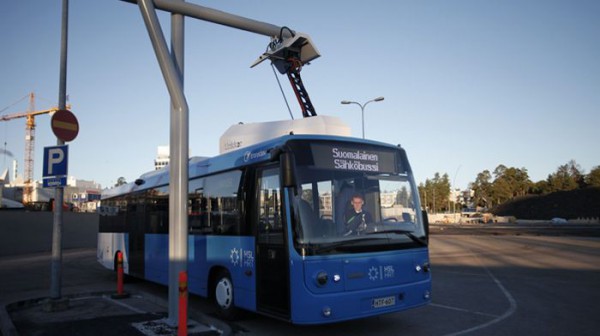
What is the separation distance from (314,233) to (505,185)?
123m

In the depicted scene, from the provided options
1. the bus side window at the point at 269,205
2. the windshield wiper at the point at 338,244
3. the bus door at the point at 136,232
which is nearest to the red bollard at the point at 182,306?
the bus side window at the point at 269,205

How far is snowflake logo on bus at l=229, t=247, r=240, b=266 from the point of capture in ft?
25.8

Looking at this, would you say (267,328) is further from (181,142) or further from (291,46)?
(291,46)

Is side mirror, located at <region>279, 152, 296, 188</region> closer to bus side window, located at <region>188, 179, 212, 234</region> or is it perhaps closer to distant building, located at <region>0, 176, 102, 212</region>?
bus side window, located at <region>188, 179, 212, 234</region>

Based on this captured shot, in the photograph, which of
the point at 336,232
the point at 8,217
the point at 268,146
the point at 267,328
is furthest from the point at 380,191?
the point at 8,217

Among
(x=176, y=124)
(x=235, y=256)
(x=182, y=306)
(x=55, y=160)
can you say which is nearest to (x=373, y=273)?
(x=235, y=256)

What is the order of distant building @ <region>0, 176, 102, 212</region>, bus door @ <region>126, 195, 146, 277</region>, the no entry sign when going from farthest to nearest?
1. distant building @ <region>0, 176, 102, 212</region>
2. bus door @ <region>126, 195, 146, 277</region>
3. the no entry sign

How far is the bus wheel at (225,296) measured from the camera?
8.04 m

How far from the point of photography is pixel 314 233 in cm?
650

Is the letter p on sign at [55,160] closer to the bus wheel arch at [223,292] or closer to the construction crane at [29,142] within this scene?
the bus wheel arch at [223,292]

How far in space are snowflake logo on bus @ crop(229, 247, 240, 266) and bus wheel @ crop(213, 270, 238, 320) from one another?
1.23 feet

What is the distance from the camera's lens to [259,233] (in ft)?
23.9

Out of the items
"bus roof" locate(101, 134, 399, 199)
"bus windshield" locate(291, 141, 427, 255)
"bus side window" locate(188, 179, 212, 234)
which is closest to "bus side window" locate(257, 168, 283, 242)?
"bus roof" locate(101, 134, 399, 199)

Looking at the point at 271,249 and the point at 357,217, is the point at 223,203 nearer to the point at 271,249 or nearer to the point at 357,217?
the point at 271,249
